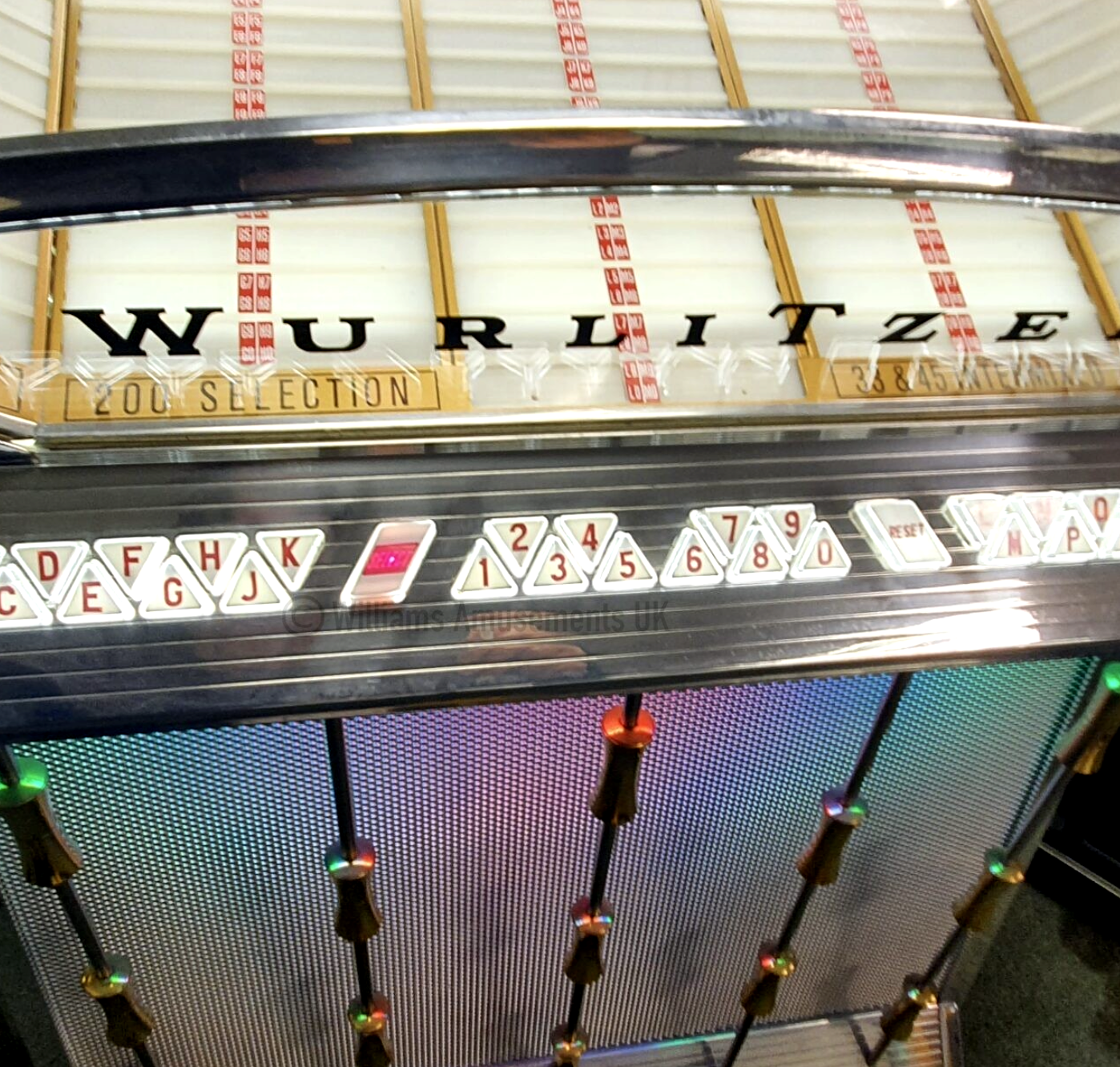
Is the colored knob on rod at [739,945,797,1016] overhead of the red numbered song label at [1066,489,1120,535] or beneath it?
beneath

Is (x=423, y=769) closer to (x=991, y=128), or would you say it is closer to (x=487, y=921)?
(x=487, y=921)

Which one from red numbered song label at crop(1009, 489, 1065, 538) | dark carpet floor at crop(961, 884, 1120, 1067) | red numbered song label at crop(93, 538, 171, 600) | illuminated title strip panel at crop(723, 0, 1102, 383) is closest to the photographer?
red numbered song label at crop(93, 538, 171, 600)

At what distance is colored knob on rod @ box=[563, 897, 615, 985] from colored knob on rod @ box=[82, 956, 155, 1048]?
0.64 metres

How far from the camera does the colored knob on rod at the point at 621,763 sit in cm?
115

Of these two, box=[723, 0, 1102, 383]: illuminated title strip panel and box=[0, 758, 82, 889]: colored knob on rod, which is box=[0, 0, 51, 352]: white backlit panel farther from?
box=[723, 0, 1102, 383]: illuminated title strip panel

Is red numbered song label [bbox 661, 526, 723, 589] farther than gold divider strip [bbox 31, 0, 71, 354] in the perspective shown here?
No

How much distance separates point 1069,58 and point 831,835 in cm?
187

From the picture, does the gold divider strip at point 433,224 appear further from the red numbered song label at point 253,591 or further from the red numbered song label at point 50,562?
the red numbered song label at point 50,562

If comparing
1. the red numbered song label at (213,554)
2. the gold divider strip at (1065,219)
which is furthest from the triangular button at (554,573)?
the gold divider strip at (1065,219)

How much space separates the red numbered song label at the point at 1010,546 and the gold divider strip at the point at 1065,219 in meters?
0.71

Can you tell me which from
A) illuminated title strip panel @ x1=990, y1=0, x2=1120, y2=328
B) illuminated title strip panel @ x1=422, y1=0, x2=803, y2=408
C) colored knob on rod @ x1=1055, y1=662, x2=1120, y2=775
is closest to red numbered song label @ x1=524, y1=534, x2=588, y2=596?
→ illuminated title strip panel @ x1=422, y1=0, x2=803, y2=408

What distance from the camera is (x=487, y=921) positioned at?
1.57 m

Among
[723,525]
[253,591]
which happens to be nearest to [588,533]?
[723,525]

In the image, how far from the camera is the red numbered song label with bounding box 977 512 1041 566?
133 cm
